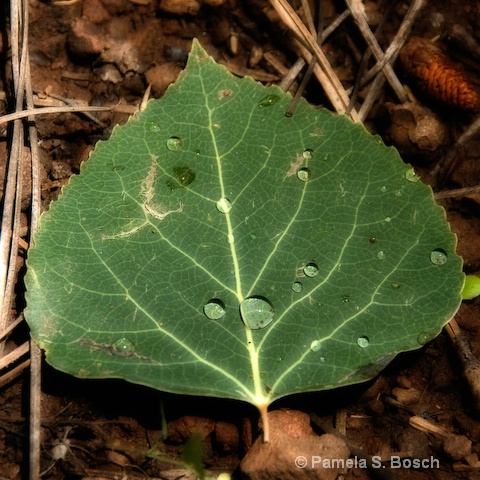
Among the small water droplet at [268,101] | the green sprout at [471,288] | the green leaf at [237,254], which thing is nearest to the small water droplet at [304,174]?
the green leaf at [237,254]

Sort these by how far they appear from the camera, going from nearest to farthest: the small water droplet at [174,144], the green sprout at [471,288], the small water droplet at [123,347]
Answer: the small water droplet at [123,347] < the small water droplet at [174,144] < the green sprout at [471,288]

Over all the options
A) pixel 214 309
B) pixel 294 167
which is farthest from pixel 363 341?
pixel 294 167

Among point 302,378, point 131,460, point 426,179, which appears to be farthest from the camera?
point 426,179

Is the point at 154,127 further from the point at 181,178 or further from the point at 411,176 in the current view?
the point at 411,176

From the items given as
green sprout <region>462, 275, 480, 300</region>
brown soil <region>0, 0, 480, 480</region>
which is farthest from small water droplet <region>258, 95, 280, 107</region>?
green sprout <region>462, 275, 480, 300</region>

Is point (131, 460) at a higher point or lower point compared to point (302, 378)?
lower

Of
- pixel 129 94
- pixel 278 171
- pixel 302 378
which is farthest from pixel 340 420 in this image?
pixel 129 94

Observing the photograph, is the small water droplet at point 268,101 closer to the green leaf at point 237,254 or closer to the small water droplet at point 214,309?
the green leaf at point 237,254

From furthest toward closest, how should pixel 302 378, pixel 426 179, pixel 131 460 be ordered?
pixel 426 179, pixel 131 460, pixel 302 378

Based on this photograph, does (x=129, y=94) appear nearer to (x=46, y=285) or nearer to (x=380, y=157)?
(x=46, y=285)
